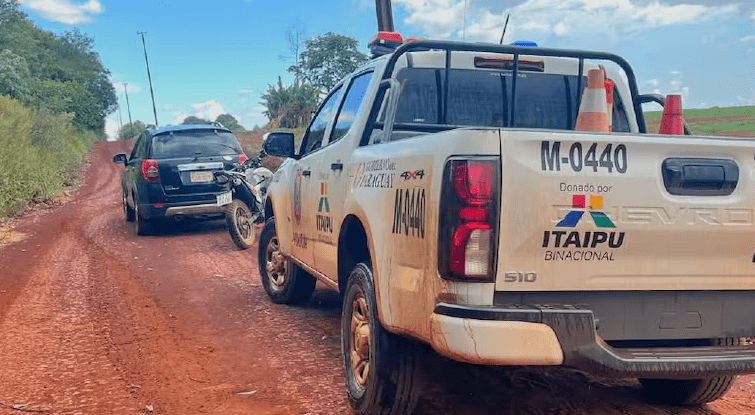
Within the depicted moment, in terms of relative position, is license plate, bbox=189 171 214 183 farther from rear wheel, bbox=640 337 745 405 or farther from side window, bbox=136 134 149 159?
rear wheel, bbox=640 337 745 405

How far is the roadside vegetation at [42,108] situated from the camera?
50.7ft

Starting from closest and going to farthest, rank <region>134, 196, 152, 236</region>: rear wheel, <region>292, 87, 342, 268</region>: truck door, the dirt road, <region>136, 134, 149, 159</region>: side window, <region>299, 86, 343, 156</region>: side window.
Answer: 1. the dirt road
2. <region>292, 87, 342, 268</region>: truck door
3. <region>299, 86, 343, 156</region>: side window
4. <region>134, 196, 152, 236</region>: rear wheel
5. <region>136, 134, 149, 159</region>: side window

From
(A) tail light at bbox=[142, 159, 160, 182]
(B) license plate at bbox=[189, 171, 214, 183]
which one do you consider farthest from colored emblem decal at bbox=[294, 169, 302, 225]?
(A) tail light at bbox=[142, 159, 160, 182]

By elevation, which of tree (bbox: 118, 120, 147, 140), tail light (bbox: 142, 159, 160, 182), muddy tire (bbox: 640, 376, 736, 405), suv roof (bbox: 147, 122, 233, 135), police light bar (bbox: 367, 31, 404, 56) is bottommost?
tree (bbox: 118, 120, 147, 140)

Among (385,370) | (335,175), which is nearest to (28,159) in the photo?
(335,175)

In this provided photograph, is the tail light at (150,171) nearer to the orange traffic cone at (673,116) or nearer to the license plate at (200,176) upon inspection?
the license plate at (200,176)

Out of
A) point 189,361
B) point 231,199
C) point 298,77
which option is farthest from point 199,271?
point 298,77

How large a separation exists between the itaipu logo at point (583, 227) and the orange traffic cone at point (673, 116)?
1.53 meters

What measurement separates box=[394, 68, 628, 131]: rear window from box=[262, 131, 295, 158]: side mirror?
65.2 inches

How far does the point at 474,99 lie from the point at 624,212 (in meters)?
1.77

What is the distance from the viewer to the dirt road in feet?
13.1

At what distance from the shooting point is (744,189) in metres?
2.96

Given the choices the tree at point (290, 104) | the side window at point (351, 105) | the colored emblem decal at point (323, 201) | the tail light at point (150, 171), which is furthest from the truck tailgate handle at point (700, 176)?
the tree at point (290, 104)

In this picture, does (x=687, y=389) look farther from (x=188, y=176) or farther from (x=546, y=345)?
(x=188, y=176)
